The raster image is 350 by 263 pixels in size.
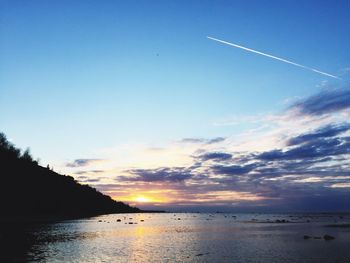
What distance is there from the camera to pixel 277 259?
152 ft

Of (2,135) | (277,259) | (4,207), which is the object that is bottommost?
(277,259)

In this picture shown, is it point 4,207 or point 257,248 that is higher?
point 4,207

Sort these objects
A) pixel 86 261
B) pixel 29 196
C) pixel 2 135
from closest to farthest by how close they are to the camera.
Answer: pixel 86 261, pixel 29 196, pixel 2 135

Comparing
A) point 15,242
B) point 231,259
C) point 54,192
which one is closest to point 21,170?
point 54,192

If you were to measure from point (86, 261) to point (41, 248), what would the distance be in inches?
553

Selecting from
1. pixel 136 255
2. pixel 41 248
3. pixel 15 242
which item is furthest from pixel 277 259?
pixel 15 242

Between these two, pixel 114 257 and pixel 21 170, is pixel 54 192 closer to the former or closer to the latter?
pixel 21 170

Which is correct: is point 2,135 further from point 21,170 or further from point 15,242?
point 15,242

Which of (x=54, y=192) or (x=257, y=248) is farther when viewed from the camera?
(x=54, y=192)

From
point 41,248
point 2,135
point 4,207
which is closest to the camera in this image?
point 41,248

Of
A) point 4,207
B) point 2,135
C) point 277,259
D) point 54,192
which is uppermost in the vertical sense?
point 2,135

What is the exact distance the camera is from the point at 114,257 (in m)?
48.8

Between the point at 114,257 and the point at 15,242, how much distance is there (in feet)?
73.5

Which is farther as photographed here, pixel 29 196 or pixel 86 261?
pixel 29 196
